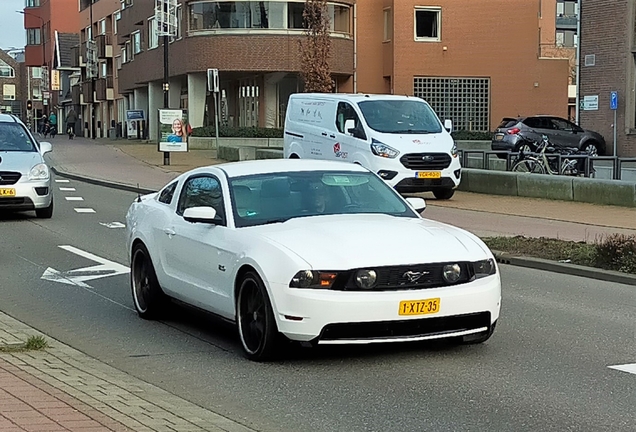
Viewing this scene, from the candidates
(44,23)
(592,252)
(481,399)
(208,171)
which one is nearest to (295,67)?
(592,252)

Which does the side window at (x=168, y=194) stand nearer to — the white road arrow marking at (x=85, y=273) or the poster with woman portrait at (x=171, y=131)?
the white road arrow marking at (x=85, y=273)

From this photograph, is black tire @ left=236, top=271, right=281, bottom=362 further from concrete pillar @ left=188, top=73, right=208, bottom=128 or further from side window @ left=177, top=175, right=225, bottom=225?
concrete pillar @ left=188, top=73, right=208, bottom=128

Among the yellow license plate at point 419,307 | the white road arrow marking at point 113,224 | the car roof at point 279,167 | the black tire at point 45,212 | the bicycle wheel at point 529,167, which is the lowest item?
the white road arrow marking at point 113,224

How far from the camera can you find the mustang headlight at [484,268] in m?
7.48

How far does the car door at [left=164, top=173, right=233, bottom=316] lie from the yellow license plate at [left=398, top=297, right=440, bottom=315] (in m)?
1.44

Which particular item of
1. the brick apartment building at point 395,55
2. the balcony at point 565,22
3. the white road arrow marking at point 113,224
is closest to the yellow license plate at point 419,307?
the white road arrow marking at point 113,224

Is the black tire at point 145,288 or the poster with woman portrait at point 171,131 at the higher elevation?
the poster with woman portrait at point 171,131

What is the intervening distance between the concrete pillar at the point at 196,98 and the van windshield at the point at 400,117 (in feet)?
92.4

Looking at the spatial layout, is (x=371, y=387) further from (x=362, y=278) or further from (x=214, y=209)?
(x=214, y=209)

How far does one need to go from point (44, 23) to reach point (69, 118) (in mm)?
41053

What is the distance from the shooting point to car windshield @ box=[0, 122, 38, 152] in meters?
18.7

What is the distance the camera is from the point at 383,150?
69.4ft

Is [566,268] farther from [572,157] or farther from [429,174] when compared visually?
[572,157]

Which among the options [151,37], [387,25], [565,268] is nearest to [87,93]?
[151,37]
